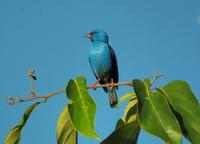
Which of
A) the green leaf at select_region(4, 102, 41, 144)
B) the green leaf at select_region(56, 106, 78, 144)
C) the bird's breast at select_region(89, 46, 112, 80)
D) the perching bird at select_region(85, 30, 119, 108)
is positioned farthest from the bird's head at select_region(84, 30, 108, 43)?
the green leaf at select_region(4, 102, 41, 144)

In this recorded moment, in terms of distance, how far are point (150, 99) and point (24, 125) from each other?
0.65 meters

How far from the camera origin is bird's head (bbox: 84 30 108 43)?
7.98 metres

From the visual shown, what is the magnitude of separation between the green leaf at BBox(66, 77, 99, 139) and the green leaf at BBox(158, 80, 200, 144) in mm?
375

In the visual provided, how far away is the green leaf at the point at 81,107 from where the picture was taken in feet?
4.66

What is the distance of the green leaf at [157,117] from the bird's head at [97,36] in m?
6.34

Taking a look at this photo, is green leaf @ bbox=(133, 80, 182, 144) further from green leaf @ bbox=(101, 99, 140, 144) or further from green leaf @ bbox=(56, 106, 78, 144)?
green leaf @ bbox=(56, 106, 78, 144)

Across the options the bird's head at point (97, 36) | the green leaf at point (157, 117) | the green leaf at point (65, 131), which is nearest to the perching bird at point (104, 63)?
the bird's head at point (97, 36)

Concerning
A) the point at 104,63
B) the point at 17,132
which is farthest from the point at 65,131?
the point at 104,63

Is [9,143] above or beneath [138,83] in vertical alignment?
beneath

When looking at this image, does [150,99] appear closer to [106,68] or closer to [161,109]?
[161,109]

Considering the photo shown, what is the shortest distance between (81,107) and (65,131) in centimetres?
46

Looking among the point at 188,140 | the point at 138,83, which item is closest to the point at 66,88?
the point at 138,83

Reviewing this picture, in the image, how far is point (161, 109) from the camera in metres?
Answer: 1.53

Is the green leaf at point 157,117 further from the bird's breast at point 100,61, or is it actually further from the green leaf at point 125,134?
the bird's breast at point 100,61
